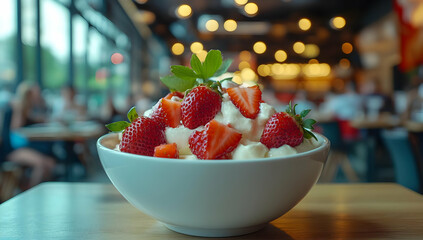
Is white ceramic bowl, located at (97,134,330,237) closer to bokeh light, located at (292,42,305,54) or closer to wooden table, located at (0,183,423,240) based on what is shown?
wooden table, located at (0,183,423,240)

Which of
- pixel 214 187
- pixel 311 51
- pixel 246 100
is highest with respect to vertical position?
pixel 311 51

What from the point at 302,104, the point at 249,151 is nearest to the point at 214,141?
the point at 249,151

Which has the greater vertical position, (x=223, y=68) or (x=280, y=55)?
(x=280, y=55)

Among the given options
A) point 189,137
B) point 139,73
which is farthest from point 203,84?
point 139,73

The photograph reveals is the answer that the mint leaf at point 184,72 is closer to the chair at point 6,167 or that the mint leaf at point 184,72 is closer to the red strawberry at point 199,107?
the red strawberry at point 199,107

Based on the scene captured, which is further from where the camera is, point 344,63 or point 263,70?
point 263,70

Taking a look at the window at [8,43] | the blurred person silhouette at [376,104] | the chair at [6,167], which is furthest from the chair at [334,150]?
the window at [8,43]

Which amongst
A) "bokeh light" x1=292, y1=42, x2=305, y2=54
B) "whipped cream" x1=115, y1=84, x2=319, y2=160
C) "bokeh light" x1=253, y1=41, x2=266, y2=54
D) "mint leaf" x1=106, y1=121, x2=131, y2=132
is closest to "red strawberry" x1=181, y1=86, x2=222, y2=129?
"whipped cream" x1=115, y1=84, x2=319, y2=160

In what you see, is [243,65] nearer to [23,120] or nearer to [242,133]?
[23,120]
